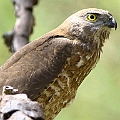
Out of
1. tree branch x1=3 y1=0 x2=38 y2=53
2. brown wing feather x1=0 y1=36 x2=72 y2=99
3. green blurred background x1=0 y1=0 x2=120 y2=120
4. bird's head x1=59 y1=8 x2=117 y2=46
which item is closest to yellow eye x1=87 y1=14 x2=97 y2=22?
bird's head x1=59 y1=8 x2=117 y2=46

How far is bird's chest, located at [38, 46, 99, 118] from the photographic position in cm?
423

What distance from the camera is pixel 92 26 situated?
178 inches

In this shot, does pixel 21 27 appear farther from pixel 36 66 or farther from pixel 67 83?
pixel 67 83

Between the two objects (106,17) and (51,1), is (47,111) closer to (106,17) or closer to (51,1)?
(106,17)

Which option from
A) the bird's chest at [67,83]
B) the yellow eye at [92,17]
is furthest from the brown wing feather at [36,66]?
the yellow eye at [92,17]

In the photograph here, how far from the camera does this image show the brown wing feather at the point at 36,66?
13.9ft

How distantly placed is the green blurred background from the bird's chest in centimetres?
346

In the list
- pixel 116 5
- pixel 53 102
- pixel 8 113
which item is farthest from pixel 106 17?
pixel 116 5

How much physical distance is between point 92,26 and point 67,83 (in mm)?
603

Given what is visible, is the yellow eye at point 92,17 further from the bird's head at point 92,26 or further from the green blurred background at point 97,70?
the green blurred background at point 97,70

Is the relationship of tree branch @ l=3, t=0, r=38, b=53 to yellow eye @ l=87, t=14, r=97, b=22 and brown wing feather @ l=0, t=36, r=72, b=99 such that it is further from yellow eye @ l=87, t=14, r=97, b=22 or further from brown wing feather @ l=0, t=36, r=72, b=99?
yellow eye @ l=87, t=14, r=97, b=22

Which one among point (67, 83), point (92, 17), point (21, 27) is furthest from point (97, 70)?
point (67, 83)

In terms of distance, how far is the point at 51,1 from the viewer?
339 inches

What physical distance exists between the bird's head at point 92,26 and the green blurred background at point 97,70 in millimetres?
3358
